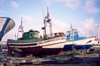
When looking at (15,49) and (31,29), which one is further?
(31,29)

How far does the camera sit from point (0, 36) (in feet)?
38.0

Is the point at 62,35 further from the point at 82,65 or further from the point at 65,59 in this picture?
the point at 82,65

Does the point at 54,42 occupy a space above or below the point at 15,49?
above

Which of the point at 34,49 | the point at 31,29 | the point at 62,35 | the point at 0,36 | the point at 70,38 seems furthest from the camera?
the point at 70,38

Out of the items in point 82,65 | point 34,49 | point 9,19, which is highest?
point 9,19

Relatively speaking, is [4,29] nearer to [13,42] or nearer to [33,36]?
[13,42]

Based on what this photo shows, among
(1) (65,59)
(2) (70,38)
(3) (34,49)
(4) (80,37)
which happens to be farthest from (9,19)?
(4) (80,37)

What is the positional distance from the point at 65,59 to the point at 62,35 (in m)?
4.58

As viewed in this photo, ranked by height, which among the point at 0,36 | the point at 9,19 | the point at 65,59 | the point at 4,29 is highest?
the point at 9,19

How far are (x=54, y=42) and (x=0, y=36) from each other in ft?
24.7

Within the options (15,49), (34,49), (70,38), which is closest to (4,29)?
(15,49)

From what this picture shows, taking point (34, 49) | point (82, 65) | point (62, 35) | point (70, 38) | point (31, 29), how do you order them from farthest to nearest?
point (70, 38) → point (31, 29) → point (62, 35) → point (34, 49) → point (82, 65)

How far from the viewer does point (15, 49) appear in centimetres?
1266

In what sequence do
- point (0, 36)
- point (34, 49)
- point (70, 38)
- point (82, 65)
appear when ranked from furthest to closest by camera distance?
1. point (70, 38)
2. point (34, 49)
3. point (0, 36)
4. point (82, 65)
